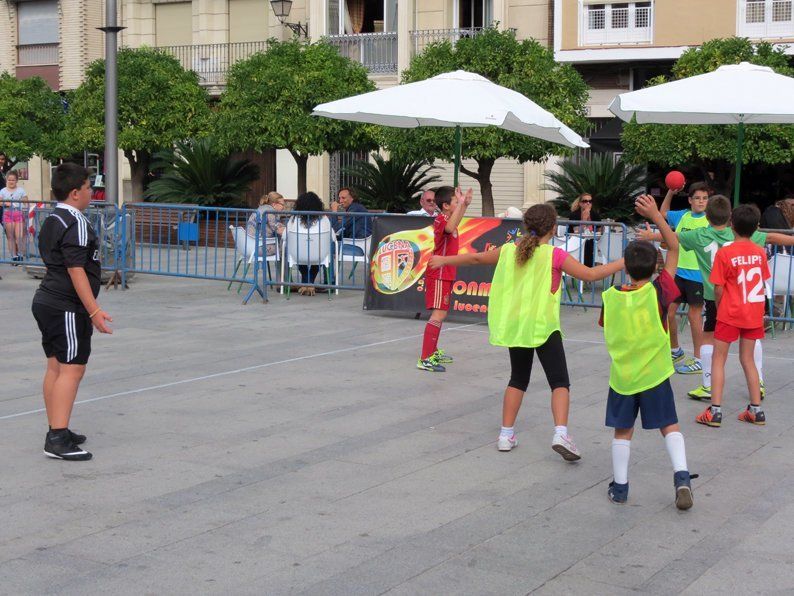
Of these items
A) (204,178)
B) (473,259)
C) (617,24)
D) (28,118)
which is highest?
(617,24)

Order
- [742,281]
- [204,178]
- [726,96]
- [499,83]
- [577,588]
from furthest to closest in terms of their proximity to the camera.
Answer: [204,178] < [499,83] < [726,96] < [742,281] < [577,588]

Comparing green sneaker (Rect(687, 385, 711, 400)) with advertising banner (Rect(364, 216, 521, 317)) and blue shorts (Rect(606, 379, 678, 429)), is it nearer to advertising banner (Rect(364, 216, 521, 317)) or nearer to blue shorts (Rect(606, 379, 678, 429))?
blue shorts (Rect(606, 379, 678, 429))

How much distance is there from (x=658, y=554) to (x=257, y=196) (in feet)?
89.4

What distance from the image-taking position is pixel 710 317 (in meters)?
8.52

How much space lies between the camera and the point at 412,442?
718cm

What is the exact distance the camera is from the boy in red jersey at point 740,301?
25.2 ft

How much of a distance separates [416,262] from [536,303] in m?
6.17

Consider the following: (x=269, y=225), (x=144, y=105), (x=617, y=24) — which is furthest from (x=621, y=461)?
(x=144, y=105)

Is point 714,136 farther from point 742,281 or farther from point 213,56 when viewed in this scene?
point 213,56

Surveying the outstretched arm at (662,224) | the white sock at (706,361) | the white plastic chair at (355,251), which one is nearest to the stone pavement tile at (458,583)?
the outstretched arm at (662,224)

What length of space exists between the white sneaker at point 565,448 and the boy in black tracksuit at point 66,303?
2609 mm

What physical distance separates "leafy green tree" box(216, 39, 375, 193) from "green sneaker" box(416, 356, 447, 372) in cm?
1415

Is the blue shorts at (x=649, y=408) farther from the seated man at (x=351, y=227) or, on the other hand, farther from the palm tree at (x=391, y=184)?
the palm tree at (x=391, y=184)

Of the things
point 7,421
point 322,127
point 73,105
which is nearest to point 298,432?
point 7,421
